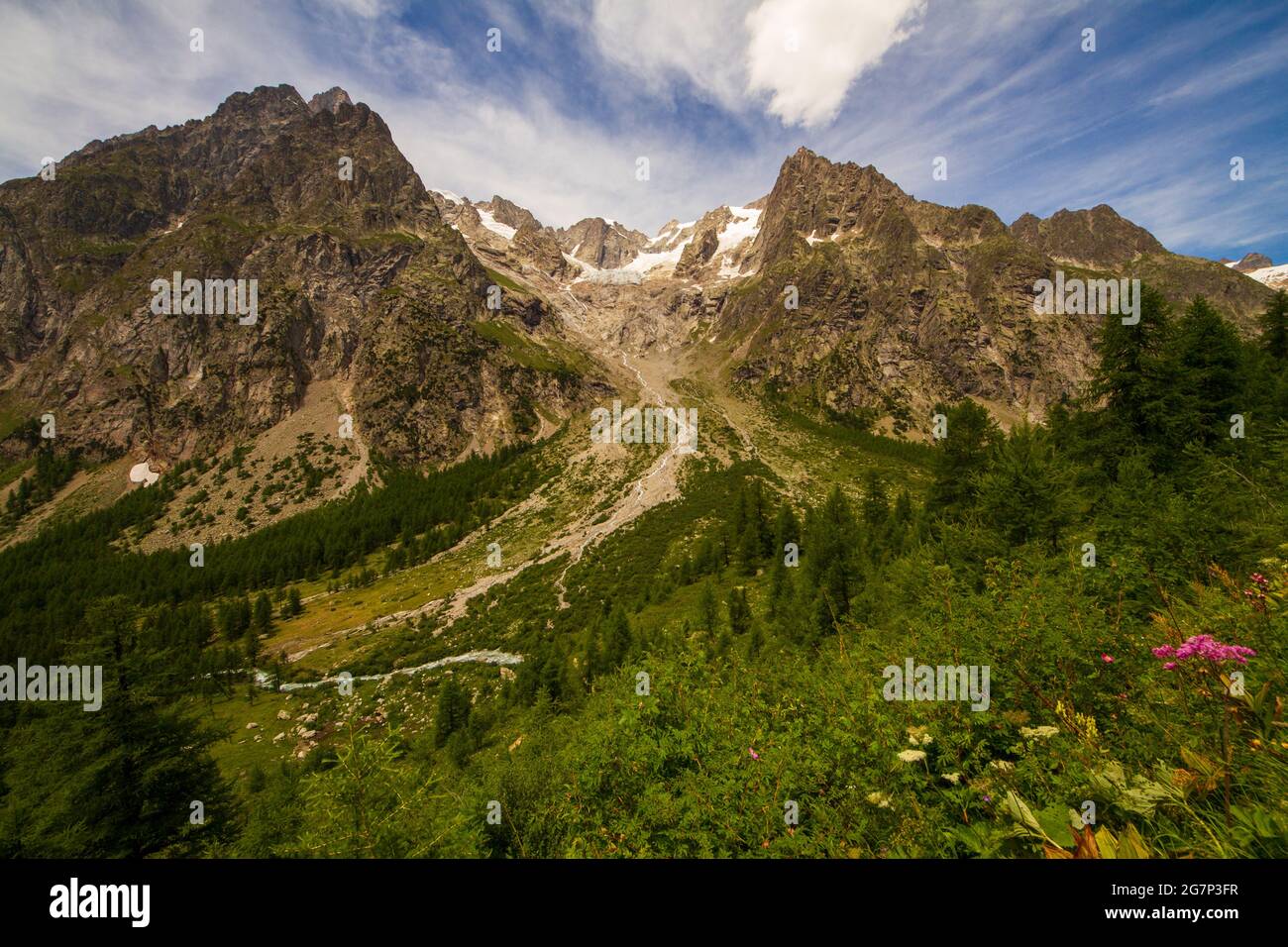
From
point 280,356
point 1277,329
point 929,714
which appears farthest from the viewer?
point 280,356

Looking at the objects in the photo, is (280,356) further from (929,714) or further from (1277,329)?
(1277,329)

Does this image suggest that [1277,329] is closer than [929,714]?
No

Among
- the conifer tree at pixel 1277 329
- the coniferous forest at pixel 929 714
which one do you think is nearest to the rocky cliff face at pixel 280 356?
the coniferous forest at pixel 929 714

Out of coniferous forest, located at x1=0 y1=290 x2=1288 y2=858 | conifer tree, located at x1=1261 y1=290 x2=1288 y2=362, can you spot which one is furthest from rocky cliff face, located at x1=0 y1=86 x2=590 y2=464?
conifer tree, located at x1=1261 y1=290 x2=1288 y2=362

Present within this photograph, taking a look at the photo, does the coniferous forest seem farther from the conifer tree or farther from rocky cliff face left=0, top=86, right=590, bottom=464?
rocky cliff face left=0, top=86, right=590, bottom=464

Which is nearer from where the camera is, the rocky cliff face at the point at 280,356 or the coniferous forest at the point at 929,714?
the coniferous forest at the point at 929,714

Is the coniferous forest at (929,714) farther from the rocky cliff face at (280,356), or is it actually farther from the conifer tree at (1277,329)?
the rocky cliff face at (280,356)

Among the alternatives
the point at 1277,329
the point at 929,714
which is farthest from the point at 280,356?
the point at 1277,329

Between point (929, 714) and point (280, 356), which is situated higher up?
point (280, 356)
